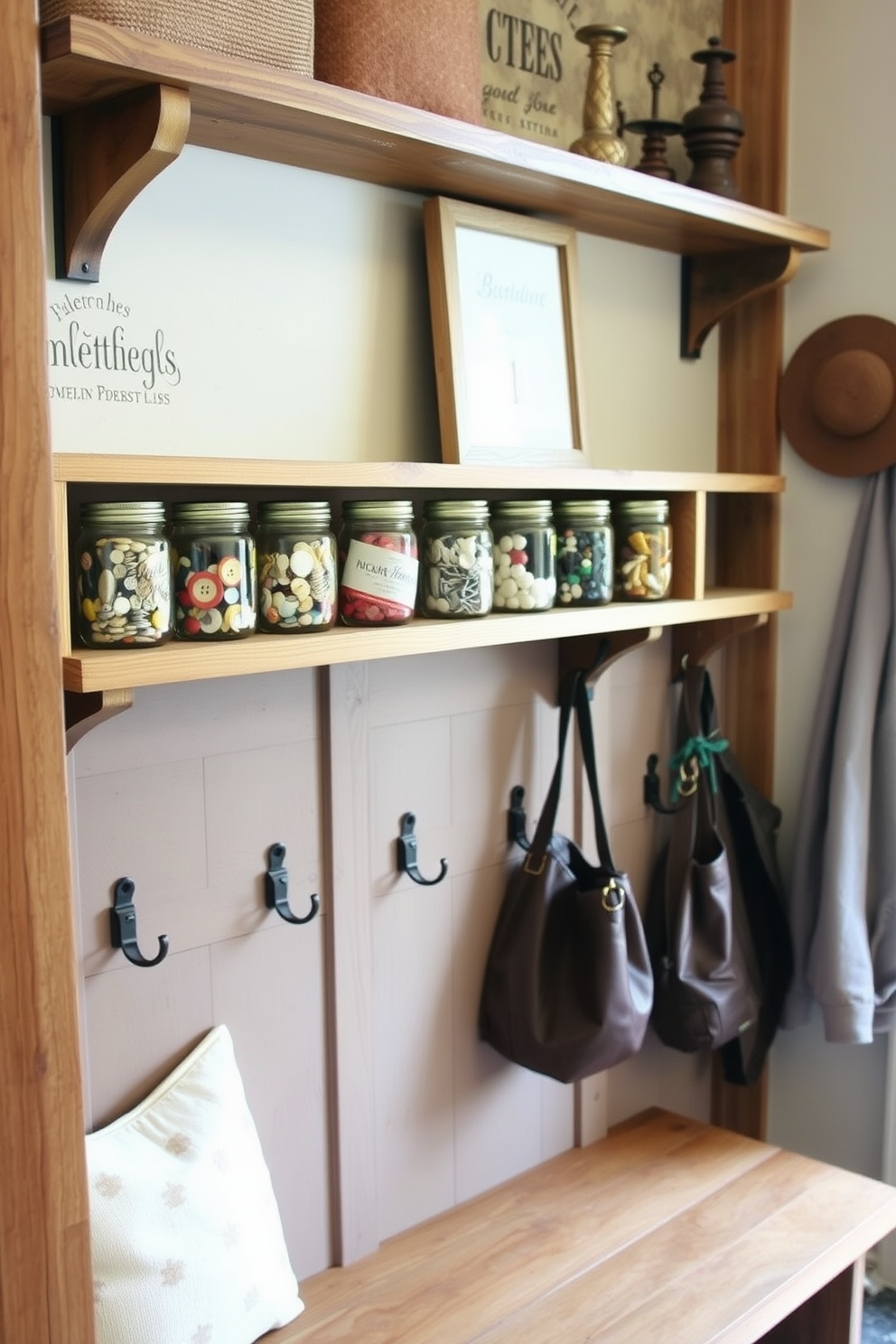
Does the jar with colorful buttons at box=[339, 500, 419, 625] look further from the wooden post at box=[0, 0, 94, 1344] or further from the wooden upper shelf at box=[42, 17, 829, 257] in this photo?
the wooden post at box=[0, 0, 94, 1344]

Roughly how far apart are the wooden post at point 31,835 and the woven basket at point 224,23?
0.84ft

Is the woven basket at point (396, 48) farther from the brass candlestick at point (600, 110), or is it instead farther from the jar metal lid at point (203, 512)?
the jar metal lid at point (203, 512)

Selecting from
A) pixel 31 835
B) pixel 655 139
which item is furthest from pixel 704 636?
pixel 31 835

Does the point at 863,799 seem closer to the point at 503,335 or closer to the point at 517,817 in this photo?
the point at 517,817

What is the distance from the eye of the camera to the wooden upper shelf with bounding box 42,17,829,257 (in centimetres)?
114

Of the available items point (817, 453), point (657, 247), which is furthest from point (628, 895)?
point (657, 247)

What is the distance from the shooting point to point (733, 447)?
7.30ft

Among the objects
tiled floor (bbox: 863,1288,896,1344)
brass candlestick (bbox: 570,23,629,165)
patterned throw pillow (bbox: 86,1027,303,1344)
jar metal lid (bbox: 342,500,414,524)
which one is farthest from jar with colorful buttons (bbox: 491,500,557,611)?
tiled floor (bbox: 863,1288,896,1344)

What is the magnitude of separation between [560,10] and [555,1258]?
170 cm

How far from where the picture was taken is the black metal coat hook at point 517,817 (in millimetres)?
1879

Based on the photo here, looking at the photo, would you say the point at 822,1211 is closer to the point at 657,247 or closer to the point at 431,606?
the point at 431,606

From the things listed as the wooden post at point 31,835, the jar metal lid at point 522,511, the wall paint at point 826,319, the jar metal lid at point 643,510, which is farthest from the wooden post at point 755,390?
the wooden post at point 31,835

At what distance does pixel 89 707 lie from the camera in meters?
1.22

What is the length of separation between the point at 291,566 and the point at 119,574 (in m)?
0.20
